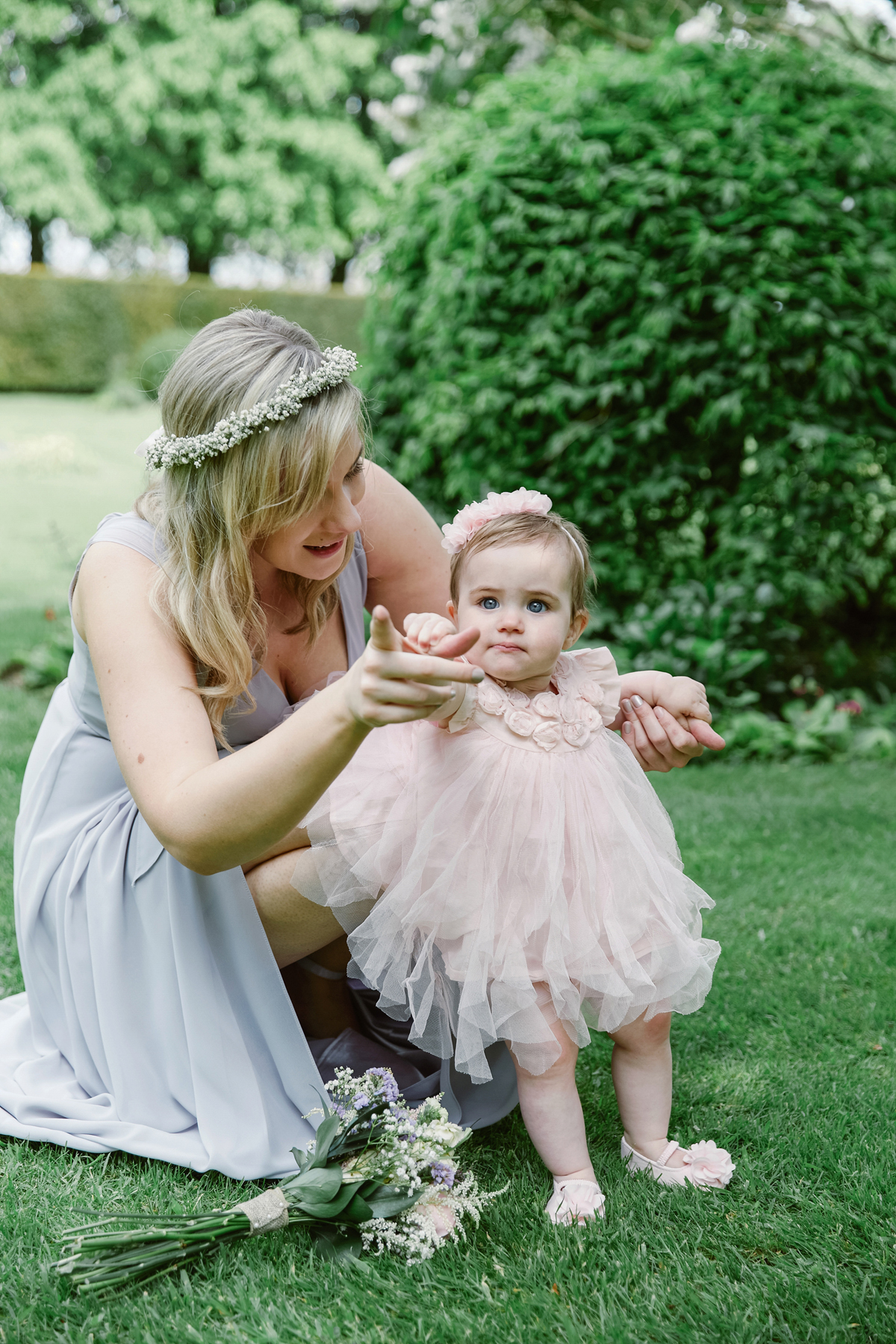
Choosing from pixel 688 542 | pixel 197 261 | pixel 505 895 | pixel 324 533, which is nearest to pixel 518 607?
pixel 324 533

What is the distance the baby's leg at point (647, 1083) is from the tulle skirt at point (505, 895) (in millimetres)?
69

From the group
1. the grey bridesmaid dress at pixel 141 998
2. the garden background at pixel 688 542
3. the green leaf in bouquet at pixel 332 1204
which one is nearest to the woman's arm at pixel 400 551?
the grey bridesmaid dress at pixel 141 998

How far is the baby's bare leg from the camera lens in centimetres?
182

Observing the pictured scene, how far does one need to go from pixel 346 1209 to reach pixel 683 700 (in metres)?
1.00

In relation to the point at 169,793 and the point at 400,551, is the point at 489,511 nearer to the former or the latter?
the point at 400,551

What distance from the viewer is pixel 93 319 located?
15594mm

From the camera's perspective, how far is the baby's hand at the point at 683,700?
6.70 feet

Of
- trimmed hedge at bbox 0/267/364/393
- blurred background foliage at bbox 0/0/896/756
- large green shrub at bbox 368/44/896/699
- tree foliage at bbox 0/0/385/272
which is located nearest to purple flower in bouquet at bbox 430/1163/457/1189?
blurred background foliage at bbox 0/0/896/756

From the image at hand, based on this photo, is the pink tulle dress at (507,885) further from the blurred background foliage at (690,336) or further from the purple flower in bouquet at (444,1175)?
the blurred background foliage at (690,336)

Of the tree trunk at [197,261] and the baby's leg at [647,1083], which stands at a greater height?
the baby's leg at [647,1083]

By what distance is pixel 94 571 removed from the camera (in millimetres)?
1934

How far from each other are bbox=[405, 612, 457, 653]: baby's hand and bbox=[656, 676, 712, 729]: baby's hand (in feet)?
1.77

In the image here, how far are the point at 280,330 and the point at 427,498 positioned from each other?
3.51 m

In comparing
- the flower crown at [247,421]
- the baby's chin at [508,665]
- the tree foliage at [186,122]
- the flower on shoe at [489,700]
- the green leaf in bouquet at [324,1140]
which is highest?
the flower crown at [247,421]
